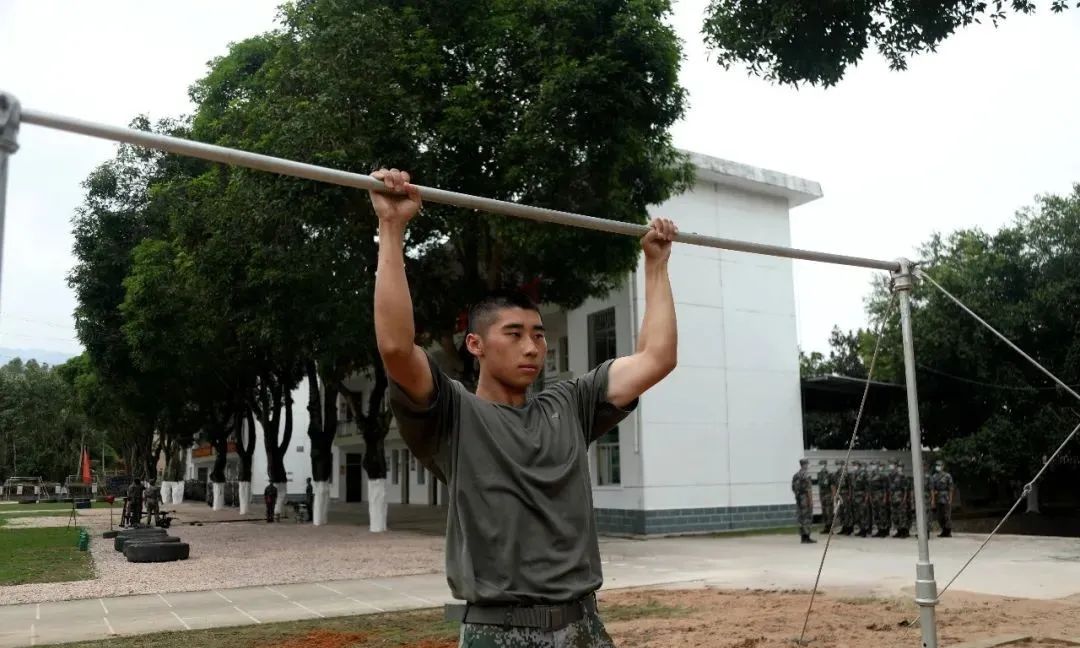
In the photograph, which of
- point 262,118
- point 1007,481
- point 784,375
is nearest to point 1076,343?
point 1007,481

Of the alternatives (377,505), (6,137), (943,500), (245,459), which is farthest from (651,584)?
(245,459)

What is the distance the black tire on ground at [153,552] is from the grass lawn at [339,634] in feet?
22.6

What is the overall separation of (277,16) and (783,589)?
12.0m

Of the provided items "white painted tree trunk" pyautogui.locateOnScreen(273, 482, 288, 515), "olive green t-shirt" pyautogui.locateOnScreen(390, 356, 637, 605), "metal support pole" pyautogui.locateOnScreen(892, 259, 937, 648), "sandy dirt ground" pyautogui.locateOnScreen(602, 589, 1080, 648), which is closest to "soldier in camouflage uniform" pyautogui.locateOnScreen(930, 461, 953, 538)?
"sandy dirt ground" pyautogui.locateOnScreen(602, 589, 1080, 648)

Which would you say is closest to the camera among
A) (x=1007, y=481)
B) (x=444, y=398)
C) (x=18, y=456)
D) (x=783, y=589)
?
(x=444, y=398)

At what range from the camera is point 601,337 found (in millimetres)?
20891

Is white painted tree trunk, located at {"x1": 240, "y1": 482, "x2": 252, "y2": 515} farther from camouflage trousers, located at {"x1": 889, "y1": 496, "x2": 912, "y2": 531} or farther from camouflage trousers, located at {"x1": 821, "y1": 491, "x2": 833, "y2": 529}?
camouflage trousers, located at {"x1": 889, "y1": 496, "x2": 912, "y2": 531}

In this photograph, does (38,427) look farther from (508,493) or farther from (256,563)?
(508,493)

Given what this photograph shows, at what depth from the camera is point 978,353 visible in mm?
21578

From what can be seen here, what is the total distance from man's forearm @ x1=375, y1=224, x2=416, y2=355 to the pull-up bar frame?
0.34m

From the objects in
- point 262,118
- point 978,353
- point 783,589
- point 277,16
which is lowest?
point 783,589

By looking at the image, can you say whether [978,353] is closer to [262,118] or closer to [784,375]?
[784,375]

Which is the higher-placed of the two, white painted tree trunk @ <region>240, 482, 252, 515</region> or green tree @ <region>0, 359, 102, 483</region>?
green tree @ <region>0, 359, 102, 483</region>

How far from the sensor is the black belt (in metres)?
2.42
